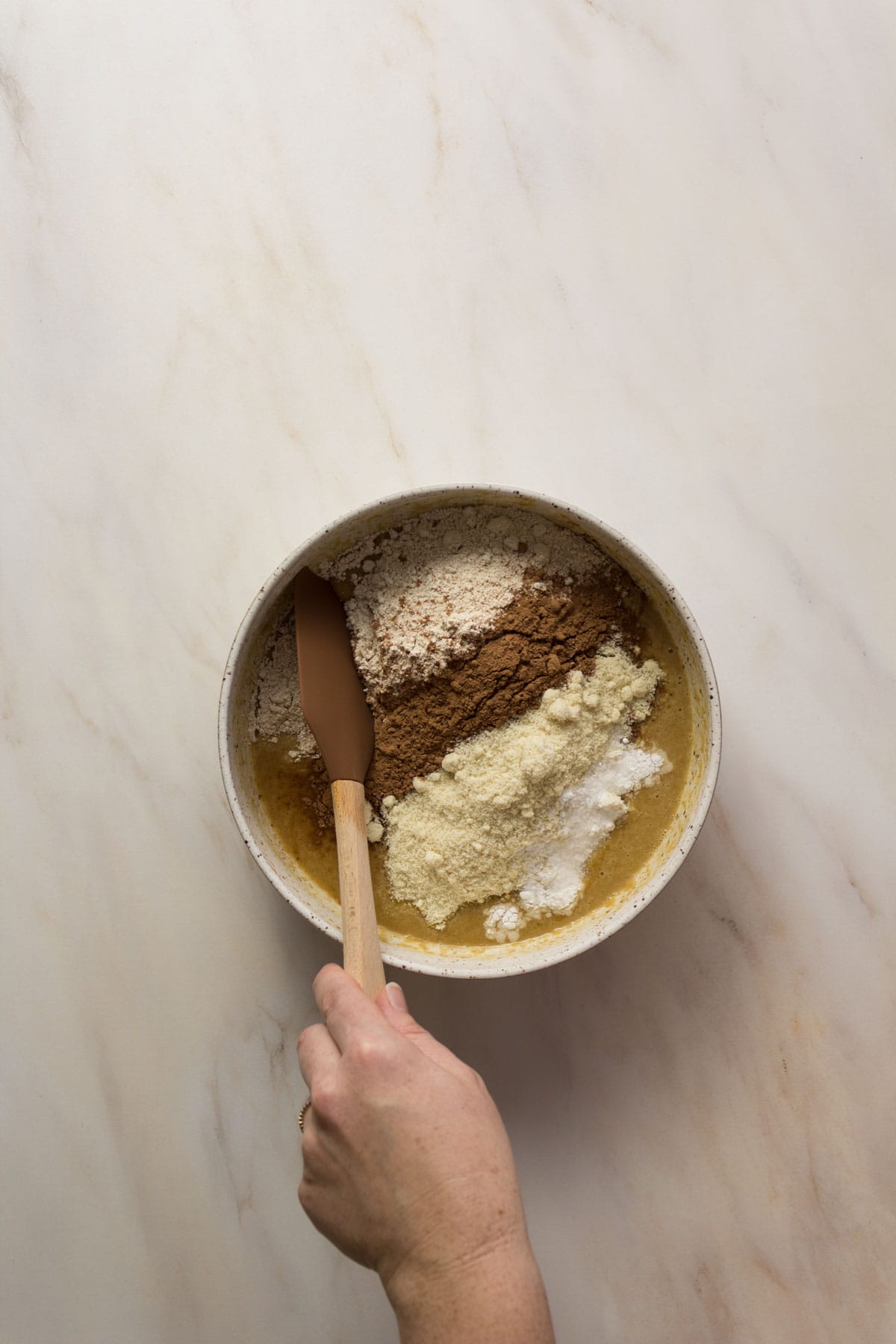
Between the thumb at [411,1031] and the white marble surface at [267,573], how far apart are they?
0.94 feet

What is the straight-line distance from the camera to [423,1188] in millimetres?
910

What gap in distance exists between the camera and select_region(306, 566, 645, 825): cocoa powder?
43.1 inches

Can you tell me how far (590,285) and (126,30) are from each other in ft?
2.44

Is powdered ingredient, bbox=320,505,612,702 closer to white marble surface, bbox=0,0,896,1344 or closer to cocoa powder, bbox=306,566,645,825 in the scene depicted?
cocoa powder, bbox=306,566,645,825

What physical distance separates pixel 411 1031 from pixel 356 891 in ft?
0.55

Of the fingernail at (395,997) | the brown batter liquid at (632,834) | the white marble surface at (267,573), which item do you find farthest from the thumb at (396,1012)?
the white marble surface at (267,573)

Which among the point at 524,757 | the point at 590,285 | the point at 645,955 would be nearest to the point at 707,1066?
the point at 645,955

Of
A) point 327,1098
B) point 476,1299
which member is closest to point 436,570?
point 327,1098

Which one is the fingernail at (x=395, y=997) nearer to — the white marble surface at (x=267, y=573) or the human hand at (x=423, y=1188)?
the human hand at (x=423, y=1188)

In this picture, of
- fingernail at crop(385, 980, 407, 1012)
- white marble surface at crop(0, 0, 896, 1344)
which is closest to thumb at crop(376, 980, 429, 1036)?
fingernail at crop(385, 980, 407, 1012)

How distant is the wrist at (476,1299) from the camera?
0.89 metres

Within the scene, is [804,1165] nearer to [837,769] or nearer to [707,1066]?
[707,1066]

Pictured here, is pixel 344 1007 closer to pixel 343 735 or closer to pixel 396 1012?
pixel 396 1012

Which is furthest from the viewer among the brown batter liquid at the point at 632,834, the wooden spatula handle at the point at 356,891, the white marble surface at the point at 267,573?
the white marble surface at the point at 267,573
